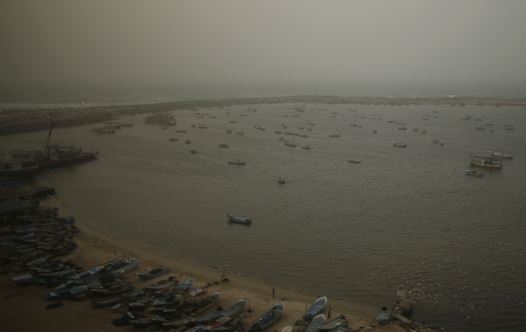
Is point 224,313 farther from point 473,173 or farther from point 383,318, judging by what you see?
point 473,173

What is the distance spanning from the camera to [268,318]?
1958cm

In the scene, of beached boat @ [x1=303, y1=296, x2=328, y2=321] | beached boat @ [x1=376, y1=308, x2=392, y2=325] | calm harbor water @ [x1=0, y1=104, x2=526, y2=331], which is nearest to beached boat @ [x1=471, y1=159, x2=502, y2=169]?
calm harbor water @ [x1=0, y1=104, x2=526, y2=331]

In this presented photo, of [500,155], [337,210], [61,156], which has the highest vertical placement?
[500,155]

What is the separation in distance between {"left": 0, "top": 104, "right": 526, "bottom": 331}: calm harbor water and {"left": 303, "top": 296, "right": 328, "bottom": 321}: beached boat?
2.28m

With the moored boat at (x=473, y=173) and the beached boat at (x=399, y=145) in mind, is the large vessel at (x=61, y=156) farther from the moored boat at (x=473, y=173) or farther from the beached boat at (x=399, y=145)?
the moored boat at (x=473, y=173)

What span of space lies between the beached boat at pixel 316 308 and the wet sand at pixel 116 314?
59 centimetres

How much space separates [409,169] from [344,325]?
34.9m

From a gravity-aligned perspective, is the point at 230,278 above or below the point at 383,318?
below

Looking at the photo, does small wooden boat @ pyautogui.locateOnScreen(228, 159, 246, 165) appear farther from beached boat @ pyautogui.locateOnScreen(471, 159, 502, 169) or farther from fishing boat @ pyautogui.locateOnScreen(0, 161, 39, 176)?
beached boat @ pyautogui.locateOnScreen(471, 159, 502, 169)

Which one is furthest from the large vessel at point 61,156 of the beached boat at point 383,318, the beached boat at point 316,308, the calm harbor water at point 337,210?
the beached boat at point 383,318

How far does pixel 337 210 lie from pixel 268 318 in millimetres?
18254

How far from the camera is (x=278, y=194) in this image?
1620 inches

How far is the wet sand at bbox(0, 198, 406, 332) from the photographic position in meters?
19.6

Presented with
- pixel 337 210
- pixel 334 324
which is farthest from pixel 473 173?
pixel 334 324
